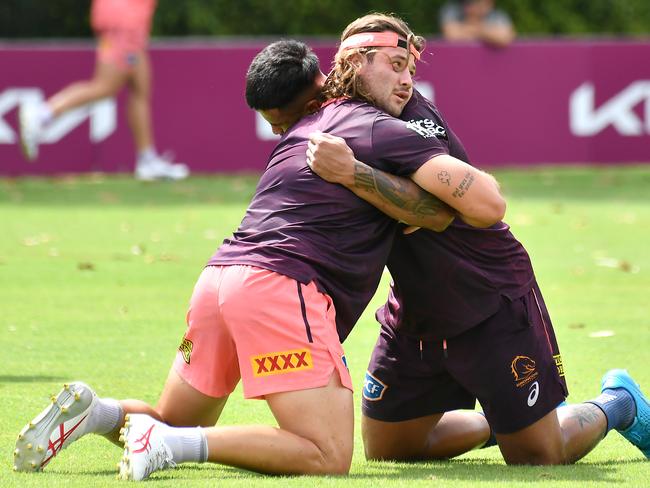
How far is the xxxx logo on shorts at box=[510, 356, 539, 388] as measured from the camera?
5418 millimetres

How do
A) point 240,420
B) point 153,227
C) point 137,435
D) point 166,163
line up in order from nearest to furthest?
point 137,435, point 240,420, point 153,227, point 166,163

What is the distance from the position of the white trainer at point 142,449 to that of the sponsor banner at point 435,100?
477 inches

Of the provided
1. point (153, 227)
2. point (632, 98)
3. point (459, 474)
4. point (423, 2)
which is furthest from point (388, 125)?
point (423, 2)

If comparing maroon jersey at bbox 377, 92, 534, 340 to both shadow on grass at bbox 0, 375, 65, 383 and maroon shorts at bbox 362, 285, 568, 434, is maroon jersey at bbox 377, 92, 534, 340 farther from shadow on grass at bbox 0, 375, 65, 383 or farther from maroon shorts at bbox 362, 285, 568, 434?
shadow on grass at bbox 0, 375, 65, 383

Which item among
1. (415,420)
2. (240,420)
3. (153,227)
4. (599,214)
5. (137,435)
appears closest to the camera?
(137,435)

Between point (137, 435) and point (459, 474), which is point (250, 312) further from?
point (459, 474)

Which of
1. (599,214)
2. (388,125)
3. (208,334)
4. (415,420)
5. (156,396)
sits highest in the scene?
(388,125)

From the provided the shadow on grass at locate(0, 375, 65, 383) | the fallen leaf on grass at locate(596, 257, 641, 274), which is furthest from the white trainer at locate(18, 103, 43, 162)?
the shadow on grass at locate(0, 375, 65, 383)

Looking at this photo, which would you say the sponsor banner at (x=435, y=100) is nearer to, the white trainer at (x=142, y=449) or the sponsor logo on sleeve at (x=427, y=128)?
the sponsor logo on sleeve at (x=427, y=128)

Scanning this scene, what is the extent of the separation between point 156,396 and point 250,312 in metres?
1.76

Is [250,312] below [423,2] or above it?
above

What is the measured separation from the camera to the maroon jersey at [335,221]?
5.09 m

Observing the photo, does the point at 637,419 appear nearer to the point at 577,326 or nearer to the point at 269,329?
the point at 269,329

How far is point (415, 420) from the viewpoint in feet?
18.9
